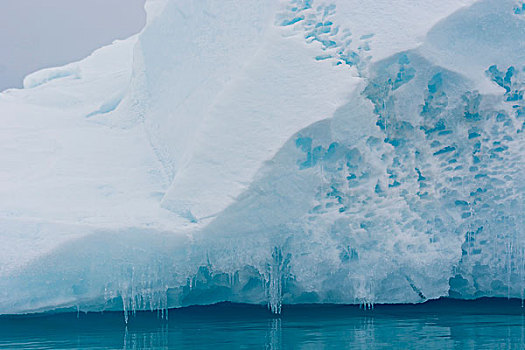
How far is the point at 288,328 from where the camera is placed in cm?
555

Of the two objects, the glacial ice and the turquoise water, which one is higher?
the glacial ice

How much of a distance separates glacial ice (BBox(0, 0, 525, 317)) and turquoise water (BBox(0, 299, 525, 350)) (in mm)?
202

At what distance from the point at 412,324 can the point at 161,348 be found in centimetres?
237

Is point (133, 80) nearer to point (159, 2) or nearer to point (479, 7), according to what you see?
point (159, 2)

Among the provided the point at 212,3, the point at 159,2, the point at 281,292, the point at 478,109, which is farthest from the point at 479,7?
the point at 159,2

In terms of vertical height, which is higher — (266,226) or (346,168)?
(346,168)

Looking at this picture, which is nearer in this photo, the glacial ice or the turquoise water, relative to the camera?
the turquoise water

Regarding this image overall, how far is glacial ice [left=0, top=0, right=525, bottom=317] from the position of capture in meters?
Result: 6.14

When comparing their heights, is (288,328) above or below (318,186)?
below

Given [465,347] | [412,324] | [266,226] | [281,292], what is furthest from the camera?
[281,292]

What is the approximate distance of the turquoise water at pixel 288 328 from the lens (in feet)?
15.7

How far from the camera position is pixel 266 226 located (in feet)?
20.6

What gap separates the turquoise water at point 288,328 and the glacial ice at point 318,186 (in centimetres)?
20

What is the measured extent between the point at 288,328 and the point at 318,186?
1.52 meters
